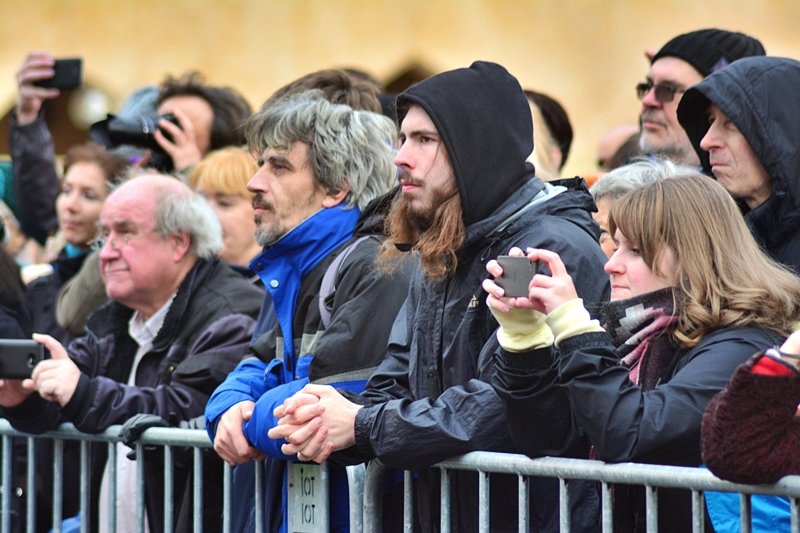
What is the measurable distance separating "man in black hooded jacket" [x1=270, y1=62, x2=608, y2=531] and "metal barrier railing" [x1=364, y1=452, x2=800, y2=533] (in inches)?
2.6

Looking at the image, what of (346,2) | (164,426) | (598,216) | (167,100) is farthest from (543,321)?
(346,2)

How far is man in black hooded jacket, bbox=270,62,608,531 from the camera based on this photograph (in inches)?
149

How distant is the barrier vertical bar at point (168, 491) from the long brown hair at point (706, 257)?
5.63ft

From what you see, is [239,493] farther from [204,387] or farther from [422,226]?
[422,226]

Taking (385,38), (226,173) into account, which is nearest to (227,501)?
(226,173)

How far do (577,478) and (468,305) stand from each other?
0.64m

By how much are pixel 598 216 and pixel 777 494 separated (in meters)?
1.93

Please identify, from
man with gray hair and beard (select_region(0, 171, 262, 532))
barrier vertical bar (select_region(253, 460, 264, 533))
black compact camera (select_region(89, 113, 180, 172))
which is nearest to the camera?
barrier vertical bar (select_region(253, 460, 264, 533))

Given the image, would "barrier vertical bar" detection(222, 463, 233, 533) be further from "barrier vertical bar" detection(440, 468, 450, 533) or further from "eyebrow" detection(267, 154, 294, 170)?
"eyebrow" detection(267, 154, 294, 170)

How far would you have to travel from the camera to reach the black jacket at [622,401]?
333cm

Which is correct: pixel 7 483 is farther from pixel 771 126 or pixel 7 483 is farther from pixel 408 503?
pixel 771 126

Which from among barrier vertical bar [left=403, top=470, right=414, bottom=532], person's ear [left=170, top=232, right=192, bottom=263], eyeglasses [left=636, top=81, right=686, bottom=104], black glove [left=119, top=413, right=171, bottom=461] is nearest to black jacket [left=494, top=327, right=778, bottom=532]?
barrier vertical bar [left=403, top=470, right=414, bottom=532]

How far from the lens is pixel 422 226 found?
4176 mm

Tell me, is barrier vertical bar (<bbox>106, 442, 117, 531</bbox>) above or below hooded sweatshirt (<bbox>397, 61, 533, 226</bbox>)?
below
